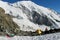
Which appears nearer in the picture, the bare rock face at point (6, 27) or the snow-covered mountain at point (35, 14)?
the bare rock face at point (6, 27)

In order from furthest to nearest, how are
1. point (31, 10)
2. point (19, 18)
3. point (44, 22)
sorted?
point (31, 10) < point (44, 22) < point (19, 18)

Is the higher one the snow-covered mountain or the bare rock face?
the bare rock face

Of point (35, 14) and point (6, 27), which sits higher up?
point (6, 27)

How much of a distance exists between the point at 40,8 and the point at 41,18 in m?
6.05

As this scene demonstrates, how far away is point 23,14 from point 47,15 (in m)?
Result: 14.0

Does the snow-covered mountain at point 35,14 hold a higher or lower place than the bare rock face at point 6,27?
lower

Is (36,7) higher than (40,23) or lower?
higher

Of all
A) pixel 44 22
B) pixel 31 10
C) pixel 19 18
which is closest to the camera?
pixel 19 18

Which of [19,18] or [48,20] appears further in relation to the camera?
[48,20]

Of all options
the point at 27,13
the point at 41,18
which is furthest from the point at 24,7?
the point at 41,18

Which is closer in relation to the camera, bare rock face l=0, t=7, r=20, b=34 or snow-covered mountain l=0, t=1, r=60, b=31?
bare rock face l=0, t=7, r=20, b=34

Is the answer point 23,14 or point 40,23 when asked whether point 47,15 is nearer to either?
point 40,23

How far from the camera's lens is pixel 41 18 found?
117 m

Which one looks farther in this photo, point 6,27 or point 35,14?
point 35,14
